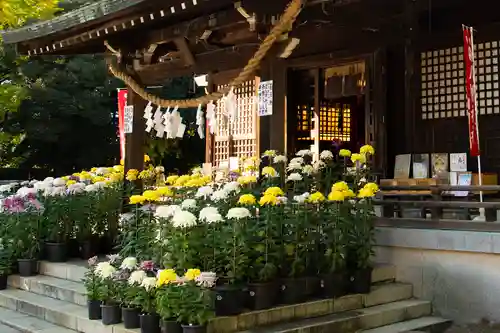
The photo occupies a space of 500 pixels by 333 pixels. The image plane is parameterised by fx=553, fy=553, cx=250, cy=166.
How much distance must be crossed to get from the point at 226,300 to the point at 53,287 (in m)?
3.63

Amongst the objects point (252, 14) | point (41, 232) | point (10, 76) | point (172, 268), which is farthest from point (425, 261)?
point (10, 76)

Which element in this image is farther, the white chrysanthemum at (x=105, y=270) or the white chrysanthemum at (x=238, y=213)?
the white chrysanthemum at (x=105, y=270)

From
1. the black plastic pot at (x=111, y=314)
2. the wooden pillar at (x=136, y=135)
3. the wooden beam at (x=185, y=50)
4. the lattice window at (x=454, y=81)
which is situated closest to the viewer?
the black plastic pot at (x=111, y=314)

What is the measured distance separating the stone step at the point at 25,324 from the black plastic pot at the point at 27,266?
1.09 meters

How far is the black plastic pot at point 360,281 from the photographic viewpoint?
286 inches

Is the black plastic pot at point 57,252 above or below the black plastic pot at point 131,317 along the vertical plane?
above

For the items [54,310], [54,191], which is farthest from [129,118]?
[54,310]

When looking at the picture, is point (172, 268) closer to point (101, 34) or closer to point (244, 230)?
point (244, 230)

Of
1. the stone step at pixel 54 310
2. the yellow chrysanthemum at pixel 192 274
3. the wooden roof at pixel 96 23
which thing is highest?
the wooden roof at pixel 96 23

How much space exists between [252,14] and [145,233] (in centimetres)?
390

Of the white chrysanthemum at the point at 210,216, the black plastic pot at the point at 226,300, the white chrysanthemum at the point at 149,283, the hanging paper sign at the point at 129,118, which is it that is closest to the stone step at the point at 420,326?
the black plastic pot at the point at 226,300

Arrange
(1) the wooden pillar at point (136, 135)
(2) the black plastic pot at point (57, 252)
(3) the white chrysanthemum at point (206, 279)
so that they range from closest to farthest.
→ (3) the white chrysanthemum at point (206, 279) → (2) the black plastic pot at point (57, 252) → (1) the wooden pillar at point (136, 135)

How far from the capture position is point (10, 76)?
877 inches

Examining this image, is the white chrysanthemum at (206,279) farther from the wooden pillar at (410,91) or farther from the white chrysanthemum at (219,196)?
the wooden pillar at (410,91)
